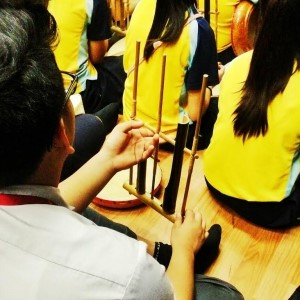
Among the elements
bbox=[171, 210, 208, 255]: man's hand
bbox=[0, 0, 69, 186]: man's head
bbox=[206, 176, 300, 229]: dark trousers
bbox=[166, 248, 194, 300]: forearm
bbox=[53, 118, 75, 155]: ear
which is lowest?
bbox=[206, 176, 300, 229]: dark trousers

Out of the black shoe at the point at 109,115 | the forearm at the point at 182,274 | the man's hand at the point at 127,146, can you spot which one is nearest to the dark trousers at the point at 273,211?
the forearm at the point at 182,274

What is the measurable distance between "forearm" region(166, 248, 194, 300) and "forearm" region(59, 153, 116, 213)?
29 centimetres

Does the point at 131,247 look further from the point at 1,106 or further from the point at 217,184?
the point at 217,184

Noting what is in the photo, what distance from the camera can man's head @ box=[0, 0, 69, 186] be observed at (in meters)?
0.70

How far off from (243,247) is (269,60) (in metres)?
0.64

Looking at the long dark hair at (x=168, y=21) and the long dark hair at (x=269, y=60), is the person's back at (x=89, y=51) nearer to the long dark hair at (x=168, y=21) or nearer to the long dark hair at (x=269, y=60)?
the long dark hair at (x=168, y=21)

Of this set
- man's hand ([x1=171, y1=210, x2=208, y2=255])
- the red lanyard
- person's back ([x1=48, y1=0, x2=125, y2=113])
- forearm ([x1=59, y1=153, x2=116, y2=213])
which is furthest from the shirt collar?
person's back ([x1=48, y1=0, x2=125, y2=113])

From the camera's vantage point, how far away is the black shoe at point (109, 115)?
6.97 ft

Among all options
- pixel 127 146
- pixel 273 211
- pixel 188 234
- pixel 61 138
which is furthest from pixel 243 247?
pixel 61 138

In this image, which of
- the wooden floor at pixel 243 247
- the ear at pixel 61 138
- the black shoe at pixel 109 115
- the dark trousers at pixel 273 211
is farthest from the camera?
the black shoe at pixel 109 115

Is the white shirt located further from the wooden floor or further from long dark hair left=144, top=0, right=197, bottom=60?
long dark hair left=144, top=0, right=197, bottom=60

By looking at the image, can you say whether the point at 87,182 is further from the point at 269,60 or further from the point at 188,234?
the point at 269,60

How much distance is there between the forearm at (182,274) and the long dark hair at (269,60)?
0.48 metres

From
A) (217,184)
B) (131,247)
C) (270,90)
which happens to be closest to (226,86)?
(270,90)
